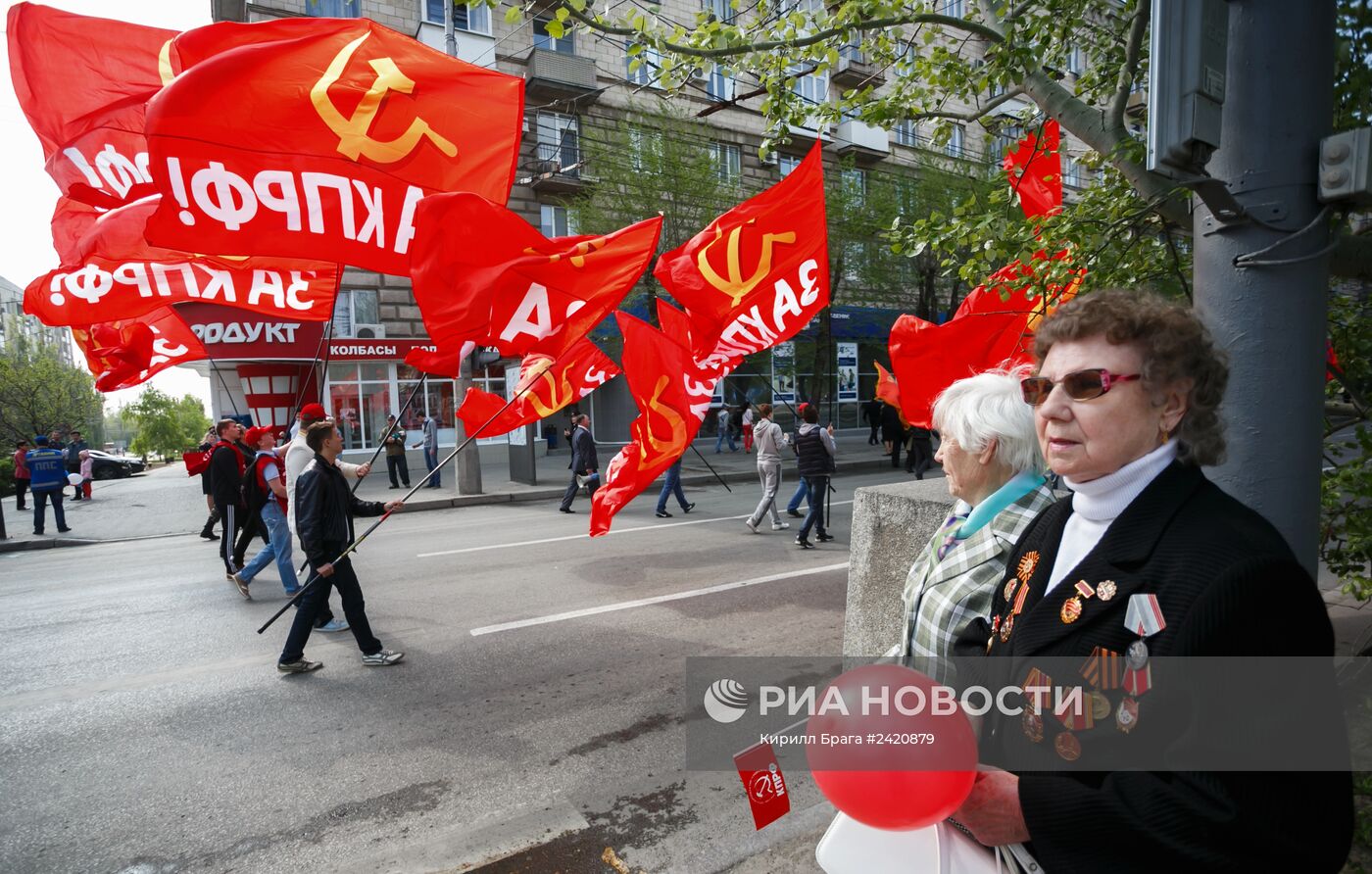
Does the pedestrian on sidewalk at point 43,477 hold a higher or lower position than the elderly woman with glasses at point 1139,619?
lower

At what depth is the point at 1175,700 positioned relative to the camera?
1258mm

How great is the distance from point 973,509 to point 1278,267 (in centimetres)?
110

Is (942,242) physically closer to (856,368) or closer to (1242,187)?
(1242,187)

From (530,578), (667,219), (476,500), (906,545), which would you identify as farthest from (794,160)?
(906,545)

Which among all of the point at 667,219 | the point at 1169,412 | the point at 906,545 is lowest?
the point at 906,545

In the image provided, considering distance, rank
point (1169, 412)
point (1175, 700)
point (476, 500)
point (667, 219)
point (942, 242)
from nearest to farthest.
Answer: point (1175, 700) → point (1169, 412) → point (942, 242) → point (476, 500) → point (667, 219)

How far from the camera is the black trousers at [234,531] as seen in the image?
8227mm

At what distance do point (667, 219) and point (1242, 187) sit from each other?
55.7 ft

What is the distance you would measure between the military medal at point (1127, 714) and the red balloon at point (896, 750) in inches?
10.5

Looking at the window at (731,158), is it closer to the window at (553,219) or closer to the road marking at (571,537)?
the window at (553,219)

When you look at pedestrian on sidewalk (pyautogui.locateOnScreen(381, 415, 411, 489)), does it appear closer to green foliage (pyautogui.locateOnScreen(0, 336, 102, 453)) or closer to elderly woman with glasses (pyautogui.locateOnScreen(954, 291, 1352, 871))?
elderly woman with glasses (pyautogui.locateOnScreen(954, 291, 1352, 871))

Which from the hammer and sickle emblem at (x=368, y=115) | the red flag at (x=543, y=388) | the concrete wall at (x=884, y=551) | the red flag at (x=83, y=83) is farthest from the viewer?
the red flag at (x=543, y=388)

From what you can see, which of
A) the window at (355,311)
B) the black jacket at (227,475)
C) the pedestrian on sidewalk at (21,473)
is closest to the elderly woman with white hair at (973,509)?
the black jacket at (227,475)

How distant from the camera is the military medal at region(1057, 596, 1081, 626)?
1464 mm
